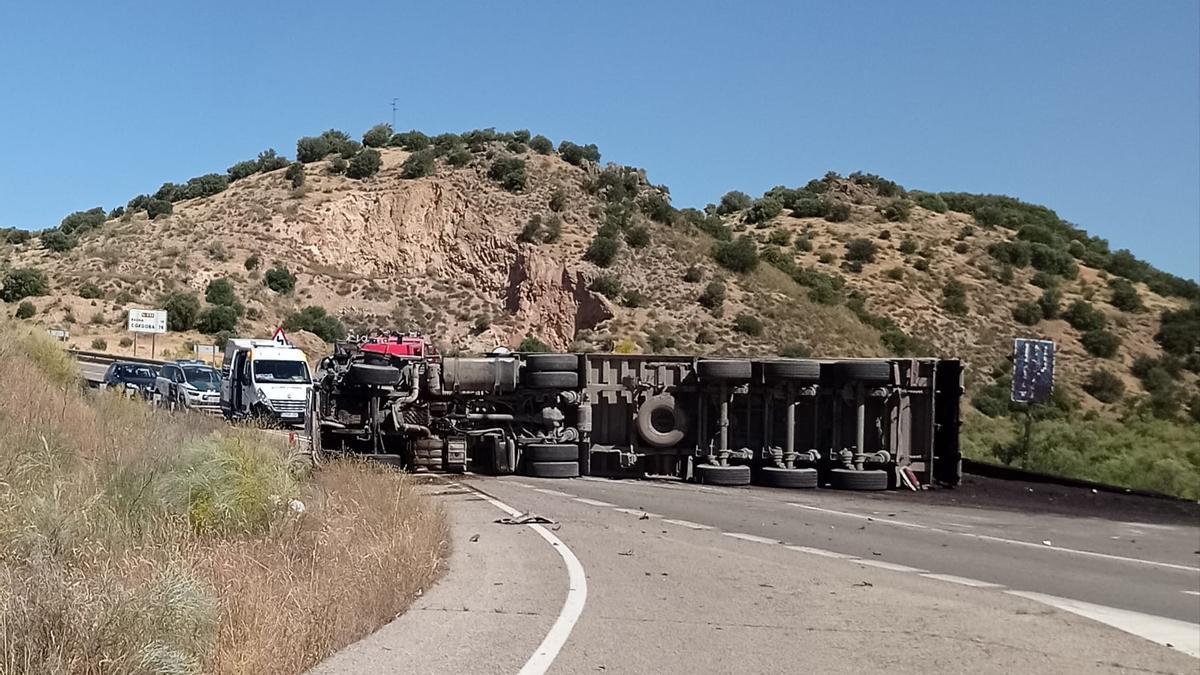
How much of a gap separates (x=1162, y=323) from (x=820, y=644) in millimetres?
71861

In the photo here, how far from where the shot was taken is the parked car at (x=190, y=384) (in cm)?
3594

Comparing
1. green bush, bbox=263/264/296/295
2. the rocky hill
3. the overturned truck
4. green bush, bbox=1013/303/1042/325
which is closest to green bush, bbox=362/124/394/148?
the rocky hill

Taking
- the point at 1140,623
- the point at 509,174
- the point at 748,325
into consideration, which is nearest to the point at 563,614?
the point at 1140,623

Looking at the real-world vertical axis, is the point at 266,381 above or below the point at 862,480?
above

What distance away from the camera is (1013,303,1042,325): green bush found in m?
73.2

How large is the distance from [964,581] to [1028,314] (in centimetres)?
6678

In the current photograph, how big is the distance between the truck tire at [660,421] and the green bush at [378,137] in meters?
75.3

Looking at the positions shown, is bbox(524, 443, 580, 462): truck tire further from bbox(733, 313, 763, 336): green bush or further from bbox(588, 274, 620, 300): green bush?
bbox(588, 274, 620, 300): green bush

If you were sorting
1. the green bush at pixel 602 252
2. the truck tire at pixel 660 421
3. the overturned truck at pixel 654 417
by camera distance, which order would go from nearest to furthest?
the overturned truck at pixel 654 417 < the truck tire at pixel 660 421 < the green bush at pixel 602 252

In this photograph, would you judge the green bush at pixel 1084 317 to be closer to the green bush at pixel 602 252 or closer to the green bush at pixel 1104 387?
the green bush at pixel 1104 387

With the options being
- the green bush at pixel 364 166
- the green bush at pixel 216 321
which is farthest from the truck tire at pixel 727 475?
the green bush at pixel 364 166

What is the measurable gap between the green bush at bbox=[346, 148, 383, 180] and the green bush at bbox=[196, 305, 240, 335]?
20454 millimetres

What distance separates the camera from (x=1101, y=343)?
67.8 meters

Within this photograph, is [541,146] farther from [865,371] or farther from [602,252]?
[865,371]
